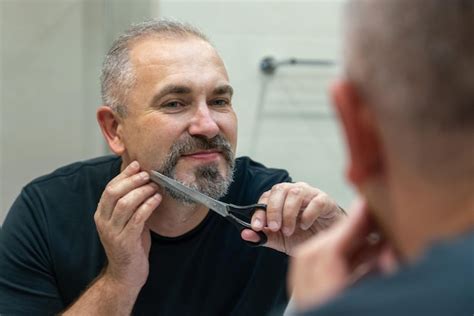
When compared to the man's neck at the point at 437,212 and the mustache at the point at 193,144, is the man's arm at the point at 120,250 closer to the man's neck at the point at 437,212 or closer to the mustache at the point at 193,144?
the mustache at the point at 193,144

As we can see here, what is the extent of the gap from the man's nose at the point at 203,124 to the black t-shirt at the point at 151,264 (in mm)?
190

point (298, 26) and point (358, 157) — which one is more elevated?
point (358, 157)

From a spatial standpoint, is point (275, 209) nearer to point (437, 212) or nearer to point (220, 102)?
point (220, 102)

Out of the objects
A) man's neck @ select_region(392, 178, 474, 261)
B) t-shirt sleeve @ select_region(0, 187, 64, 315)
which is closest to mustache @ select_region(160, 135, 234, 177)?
t-shirt sleeve @ select_region(0, 187, 64, 315)

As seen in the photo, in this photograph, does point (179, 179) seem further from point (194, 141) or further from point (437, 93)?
point (437, 93)

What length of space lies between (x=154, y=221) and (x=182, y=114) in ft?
0.70

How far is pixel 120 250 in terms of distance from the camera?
1027 mm

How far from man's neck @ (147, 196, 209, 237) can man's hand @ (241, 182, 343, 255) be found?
17cm

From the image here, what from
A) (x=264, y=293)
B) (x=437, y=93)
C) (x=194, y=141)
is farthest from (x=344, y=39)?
(x=264, y=293)

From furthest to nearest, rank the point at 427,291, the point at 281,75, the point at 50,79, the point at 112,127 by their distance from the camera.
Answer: the point at 281,75
the point at 50,79
the point at 112,127
the point at 427,291

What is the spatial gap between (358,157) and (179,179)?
2.18 ft

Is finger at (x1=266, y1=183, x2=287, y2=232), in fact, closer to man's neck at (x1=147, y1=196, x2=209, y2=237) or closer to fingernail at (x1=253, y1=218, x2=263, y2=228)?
fingernail at (x1=253, y1=218, x2=263, y2=228)

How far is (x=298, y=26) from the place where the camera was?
6.17ft

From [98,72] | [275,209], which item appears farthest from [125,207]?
[98,72]
